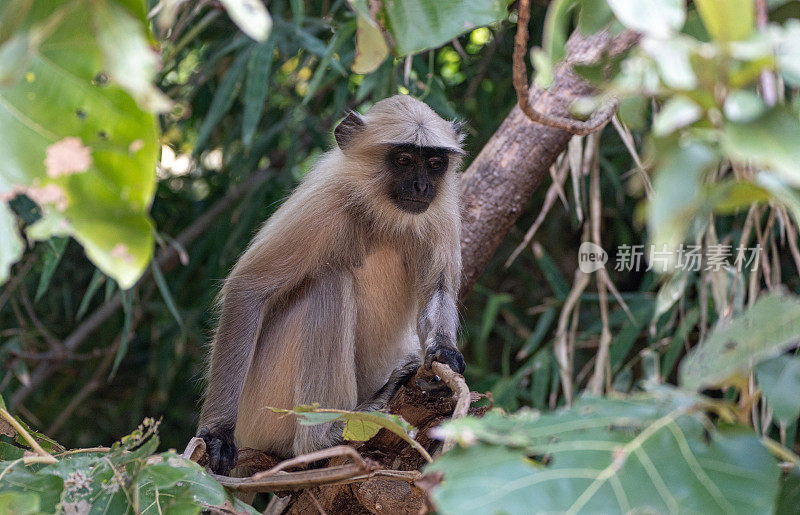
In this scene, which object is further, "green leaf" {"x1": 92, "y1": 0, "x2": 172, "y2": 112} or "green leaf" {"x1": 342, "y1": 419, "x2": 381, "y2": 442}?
"green leaf" {"x1": 342, "y1": 419, "x2": 381, "y2": 442}

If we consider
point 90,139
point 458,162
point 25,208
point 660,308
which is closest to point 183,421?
point 25,208

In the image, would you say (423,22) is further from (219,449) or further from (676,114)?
(219,449)

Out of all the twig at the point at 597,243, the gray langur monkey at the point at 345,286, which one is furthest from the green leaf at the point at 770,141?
the twig at the point at 597,243

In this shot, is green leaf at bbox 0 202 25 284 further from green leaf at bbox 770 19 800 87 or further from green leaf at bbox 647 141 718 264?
green leaf at bbox 770 19 800 87

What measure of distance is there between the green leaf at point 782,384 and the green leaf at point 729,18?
586mm

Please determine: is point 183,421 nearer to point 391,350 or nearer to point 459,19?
point 391,350

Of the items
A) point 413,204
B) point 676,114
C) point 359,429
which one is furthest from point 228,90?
point 676,114

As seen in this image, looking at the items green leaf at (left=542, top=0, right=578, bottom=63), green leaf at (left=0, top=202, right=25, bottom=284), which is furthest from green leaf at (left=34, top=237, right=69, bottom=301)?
green leaf at (left=542, top=0, right=578, bottom=63)

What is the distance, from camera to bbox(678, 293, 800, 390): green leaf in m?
1.27

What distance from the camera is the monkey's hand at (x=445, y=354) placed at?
3398 mm

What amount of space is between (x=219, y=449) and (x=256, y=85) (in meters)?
1.91

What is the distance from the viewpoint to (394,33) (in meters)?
1.88

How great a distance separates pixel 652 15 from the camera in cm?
116

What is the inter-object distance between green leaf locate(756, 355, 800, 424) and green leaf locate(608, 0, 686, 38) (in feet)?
1.99
